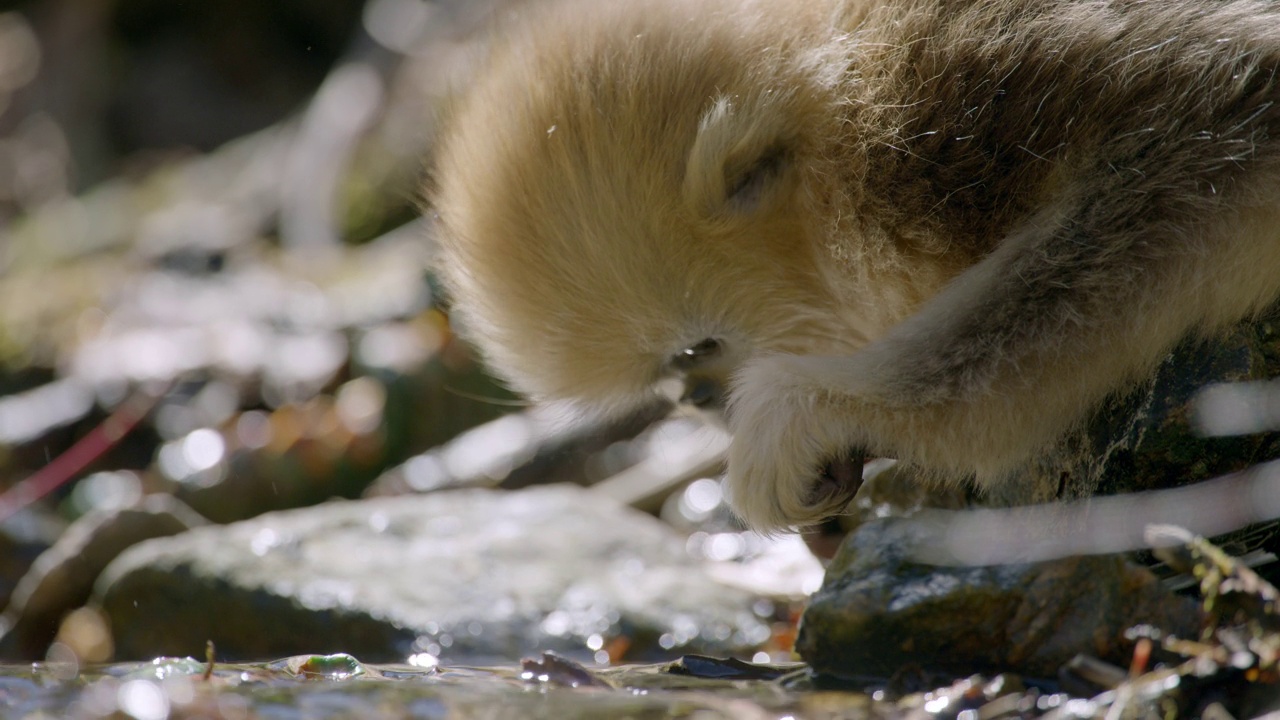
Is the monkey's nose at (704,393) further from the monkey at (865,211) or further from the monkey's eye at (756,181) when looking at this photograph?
the monkey's eye at (756,181)

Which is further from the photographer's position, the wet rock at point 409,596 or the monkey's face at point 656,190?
the wet rock at point 409,596

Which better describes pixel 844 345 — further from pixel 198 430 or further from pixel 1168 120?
pixel 198 430

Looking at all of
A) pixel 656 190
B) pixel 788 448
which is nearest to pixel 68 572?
pixel 656 190

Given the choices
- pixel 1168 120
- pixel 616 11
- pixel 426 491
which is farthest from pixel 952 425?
pixel 426 491

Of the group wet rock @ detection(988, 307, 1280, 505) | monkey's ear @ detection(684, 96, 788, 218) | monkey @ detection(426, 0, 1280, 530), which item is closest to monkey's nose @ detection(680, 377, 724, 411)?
monkey @ detection(426, 0, 1280, 530)

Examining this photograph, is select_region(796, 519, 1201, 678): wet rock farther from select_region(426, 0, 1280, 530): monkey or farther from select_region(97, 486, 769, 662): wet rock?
select_region(97, 486, 769, 662): wet rock

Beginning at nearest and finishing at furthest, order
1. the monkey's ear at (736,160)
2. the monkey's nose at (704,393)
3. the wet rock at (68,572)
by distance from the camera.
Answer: the monkey's ear at (736,160)
the monkey's nose at (704,393)
the wet rock at (68,572)

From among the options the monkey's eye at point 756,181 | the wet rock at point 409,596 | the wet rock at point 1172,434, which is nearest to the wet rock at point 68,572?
the wet rock at point 409,596
